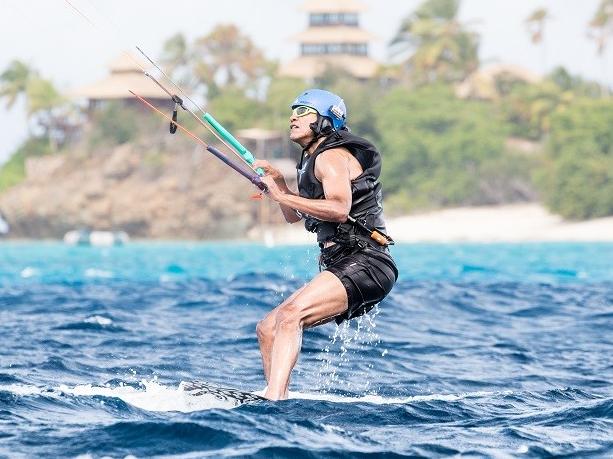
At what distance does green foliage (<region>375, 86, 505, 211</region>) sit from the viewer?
301 feet

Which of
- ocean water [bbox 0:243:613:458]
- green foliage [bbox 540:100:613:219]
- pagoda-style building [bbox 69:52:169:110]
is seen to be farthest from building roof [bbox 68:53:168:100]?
ocean water [bbox 0:243:613:458]

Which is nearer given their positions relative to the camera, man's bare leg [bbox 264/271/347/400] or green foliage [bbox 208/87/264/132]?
man's bare leg [bbox 264/271/347/400]

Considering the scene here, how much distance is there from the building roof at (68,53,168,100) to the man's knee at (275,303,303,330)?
95755mm

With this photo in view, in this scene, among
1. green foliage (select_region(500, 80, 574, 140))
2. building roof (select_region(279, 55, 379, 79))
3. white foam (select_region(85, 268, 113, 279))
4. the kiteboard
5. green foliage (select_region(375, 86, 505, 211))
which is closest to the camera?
the kiteboard

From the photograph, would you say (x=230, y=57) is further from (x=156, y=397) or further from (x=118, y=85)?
(x=156, y=397)

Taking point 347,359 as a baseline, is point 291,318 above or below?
above

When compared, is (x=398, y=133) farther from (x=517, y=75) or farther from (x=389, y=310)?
(x=389, y=310)

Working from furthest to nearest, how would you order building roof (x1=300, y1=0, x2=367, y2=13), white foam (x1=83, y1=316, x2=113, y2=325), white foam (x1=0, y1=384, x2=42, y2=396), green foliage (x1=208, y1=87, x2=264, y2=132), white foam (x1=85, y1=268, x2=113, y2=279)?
building roof (x1=300, y1=0, x2=367, y2=13) < green foliage (x1=208, y1=87, x2=264, y2=132) < white foam (x1=85, y1=268, x2=113, y2=279) < white foam (x1=83, y1=316, x2=113, y2=325) < white foam (x1=0, y1=384, x2=42, y2=396)

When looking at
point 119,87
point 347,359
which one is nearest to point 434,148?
point 119,87

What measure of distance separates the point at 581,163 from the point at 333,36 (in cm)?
2952

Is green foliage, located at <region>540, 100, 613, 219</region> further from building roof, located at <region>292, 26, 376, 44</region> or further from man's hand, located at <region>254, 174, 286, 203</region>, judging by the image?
man's hand, located at <region>254, 174, 286, 203</region>

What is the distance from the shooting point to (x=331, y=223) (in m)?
9.25

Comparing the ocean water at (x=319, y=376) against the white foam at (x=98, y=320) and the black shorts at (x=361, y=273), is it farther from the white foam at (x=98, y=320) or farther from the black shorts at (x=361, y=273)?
the black shorts at (x=361, y=273)

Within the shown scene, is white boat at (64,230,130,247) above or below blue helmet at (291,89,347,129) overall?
above
